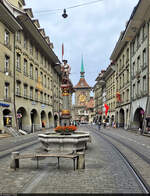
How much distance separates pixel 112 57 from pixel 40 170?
130ft

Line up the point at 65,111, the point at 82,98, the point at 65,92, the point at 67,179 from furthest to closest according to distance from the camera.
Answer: the point at 82,98
the point at 65,92
the point at 65,111
the point at 67,179

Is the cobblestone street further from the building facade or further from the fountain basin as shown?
the building facade

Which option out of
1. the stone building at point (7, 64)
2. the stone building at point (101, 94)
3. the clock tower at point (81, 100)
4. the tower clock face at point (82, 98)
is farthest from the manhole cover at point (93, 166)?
the tower clock face at point (82, 98)

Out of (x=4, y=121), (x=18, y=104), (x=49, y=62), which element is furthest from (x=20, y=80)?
(x=49, y=62)

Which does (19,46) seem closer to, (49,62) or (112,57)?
Result: (49,62)

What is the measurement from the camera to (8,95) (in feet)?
70.9

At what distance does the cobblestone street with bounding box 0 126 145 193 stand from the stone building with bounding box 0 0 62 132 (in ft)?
46.6

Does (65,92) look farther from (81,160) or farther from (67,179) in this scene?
(67,179)

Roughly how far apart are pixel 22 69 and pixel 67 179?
2158cm

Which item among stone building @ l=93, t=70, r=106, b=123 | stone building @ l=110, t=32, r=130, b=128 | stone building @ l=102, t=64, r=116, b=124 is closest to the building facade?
stone building @ l=110, t=32, r=130, b=128

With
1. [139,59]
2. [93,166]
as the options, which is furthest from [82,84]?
[93,166]

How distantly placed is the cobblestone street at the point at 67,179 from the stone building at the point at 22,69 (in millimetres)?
14194

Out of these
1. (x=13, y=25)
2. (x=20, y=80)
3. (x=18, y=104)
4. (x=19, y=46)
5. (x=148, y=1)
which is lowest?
(x=18, y=104)

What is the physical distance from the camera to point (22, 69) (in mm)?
25297
